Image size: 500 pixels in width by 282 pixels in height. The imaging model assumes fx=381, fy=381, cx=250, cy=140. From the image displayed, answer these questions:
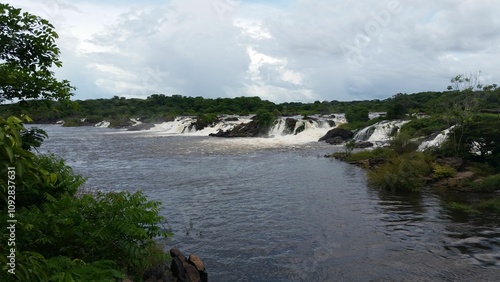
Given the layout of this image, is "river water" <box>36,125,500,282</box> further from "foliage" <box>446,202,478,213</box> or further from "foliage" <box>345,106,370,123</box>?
"foliage" <box>345,106,370,123</box>

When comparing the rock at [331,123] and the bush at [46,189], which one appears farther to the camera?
the rock at [331,123]

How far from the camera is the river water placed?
434 inches

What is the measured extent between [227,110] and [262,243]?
9711 cm

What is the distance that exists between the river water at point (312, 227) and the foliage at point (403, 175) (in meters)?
0.80

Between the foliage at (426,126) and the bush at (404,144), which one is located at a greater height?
the foliage at (426,126)

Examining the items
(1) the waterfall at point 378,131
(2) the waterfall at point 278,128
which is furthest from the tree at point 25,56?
(2) the waterfall at point 278,128

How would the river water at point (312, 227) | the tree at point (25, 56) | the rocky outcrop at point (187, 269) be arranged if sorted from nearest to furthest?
the tree at point (25, 56)
the rocky outcrop at point (187, 269)
the river water at point (312, 227)

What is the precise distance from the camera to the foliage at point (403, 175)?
2100cm

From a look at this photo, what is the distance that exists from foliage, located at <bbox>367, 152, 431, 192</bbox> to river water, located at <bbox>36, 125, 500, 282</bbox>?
2.61 feet

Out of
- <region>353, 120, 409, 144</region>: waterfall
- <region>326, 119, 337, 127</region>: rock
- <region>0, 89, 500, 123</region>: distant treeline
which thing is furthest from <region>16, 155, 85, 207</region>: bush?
<region>0, 89, 500, 123</region>: distant treeline

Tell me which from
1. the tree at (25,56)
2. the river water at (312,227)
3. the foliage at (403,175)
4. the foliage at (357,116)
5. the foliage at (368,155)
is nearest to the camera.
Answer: the tree at (25,56)

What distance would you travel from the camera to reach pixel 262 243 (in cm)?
1310

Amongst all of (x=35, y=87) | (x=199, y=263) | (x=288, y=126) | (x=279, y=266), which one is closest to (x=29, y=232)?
(x=35, y=87)

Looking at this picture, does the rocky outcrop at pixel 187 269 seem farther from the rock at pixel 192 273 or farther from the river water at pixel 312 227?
the river water at pixel 312 227
